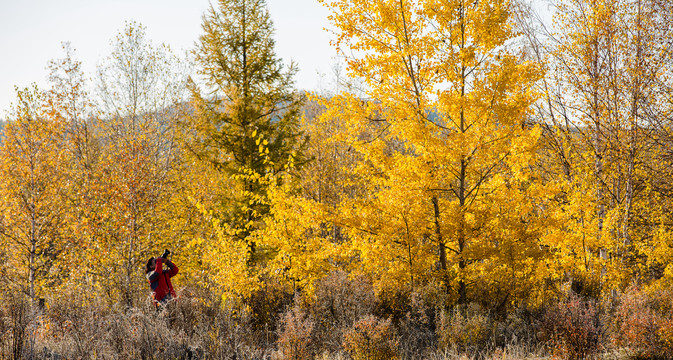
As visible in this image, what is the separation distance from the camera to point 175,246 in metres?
12.4

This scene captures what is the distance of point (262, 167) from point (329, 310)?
6.30 meters

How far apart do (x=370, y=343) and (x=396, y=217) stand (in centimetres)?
275

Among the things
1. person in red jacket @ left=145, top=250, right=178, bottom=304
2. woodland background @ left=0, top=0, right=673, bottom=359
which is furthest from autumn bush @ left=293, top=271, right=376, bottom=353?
person in red jacket @ left=145, top=250, right=178, bottom=304

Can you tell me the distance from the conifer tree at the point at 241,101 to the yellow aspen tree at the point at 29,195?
4036 millimetres

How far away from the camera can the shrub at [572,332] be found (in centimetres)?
575

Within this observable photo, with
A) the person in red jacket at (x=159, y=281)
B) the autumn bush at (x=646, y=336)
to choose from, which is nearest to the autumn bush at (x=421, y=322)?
the autumn bush at (x=646, y=336)

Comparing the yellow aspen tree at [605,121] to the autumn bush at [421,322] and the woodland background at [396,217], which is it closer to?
the woodland background at [396,217]

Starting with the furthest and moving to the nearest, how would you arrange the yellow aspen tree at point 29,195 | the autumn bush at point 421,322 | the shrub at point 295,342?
the yellow aspen tree at point 29,195
the autumn bush at point 421,322
the shrub at point 295,342

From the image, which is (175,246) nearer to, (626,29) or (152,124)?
(152,124)

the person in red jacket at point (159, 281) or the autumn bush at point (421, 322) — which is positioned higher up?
the person in red jacket at point (159, 281)

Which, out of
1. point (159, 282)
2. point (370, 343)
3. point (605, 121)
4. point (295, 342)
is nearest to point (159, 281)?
point (159, 282)

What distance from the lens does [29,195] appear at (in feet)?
41.2

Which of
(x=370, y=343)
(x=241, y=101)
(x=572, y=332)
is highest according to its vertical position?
(x=241, y=101)

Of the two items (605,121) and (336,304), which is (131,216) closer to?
(336,304)
